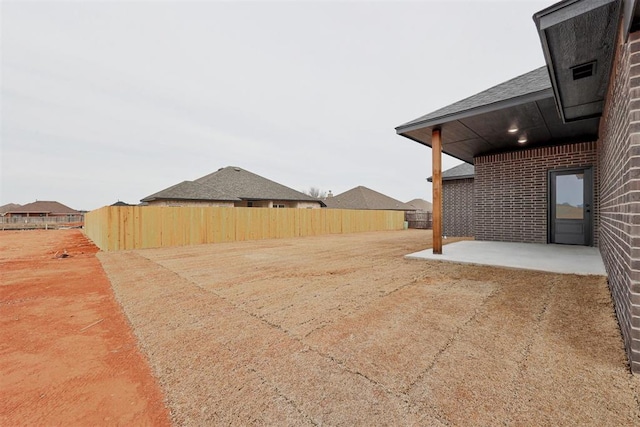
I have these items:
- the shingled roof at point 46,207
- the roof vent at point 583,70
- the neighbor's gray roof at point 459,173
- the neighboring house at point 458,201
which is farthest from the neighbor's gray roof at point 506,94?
the shingled roof at point 46,207

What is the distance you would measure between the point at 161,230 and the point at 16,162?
25.5 meters

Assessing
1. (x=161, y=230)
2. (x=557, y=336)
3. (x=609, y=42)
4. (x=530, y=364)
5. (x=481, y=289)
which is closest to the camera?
(x=530, y=364)

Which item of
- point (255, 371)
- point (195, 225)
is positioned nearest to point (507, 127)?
point (255, 371)

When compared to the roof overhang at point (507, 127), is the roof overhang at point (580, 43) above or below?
below

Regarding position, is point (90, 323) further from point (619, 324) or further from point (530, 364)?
point (619, 324)

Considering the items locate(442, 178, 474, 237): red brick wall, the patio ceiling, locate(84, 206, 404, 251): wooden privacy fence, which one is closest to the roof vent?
the patio ceiling

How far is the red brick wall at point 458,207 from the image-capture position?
12.4 meters

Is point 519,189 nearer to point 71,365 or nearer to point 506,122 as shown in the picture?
point 506,122

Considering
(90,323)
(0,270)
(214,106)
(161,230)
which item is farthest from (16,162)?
(90,323)

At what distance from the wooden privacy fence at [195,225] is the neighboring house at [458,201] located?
663cm

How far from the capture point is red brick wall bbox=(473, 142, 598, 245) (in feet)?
22.9

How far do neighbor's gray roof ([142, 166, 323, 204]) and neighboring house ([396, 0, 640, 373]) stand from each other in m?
15.3

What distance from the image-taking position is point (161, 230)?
9.73 meters

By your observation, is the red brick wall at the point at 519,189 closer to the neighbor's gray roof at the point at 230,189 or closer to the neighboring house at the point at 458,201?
the neighboring house at the point at 458,201
